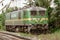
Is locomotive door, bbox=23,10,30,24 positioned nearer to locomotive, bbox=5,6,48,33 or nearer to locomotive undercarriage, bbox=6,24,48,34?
locomotive, bbox=5,6,48,33

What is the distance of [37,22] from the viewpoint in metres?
18.5

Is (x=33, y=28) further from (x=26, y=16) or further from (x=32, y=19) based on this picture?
(x=26, y=16)

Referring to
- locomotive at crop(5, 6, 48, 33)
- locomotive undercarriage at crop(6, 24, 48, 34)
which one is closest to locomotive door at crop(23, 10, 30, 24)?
locomotive at crop(5, 6, 48, 33)

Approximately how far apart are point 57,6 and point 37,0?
5067mm

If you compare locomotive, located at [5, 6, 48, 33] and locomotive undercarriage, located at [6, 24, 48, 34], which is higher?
locomotive, located at [5, 6, 48, 33]

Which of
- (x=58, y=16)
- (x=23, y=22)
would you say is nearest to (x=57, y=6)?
(x=58, y=16)

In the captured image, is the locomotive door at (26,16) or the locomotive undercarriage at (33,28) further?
the locomotive door at (26,16)

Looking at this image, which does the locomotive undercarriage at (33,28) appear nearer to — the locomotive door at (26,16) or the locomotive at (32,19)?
the locomotive at (32,19)

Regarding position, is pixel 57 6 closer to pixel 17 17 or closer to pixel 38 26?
pixel 38 26

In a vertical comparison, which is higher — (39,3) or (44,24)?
(39,3)

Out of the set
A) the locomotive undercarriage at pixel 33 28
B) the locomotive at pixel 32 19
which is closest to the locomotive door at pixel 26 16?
the locomotive at pixel 32 19

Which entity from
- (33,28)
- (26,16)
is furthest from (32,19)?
(33,28)

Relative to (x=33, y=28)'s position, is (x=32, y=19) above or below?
above

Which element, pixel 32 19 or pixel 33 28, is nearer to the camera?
pixel 33 28
